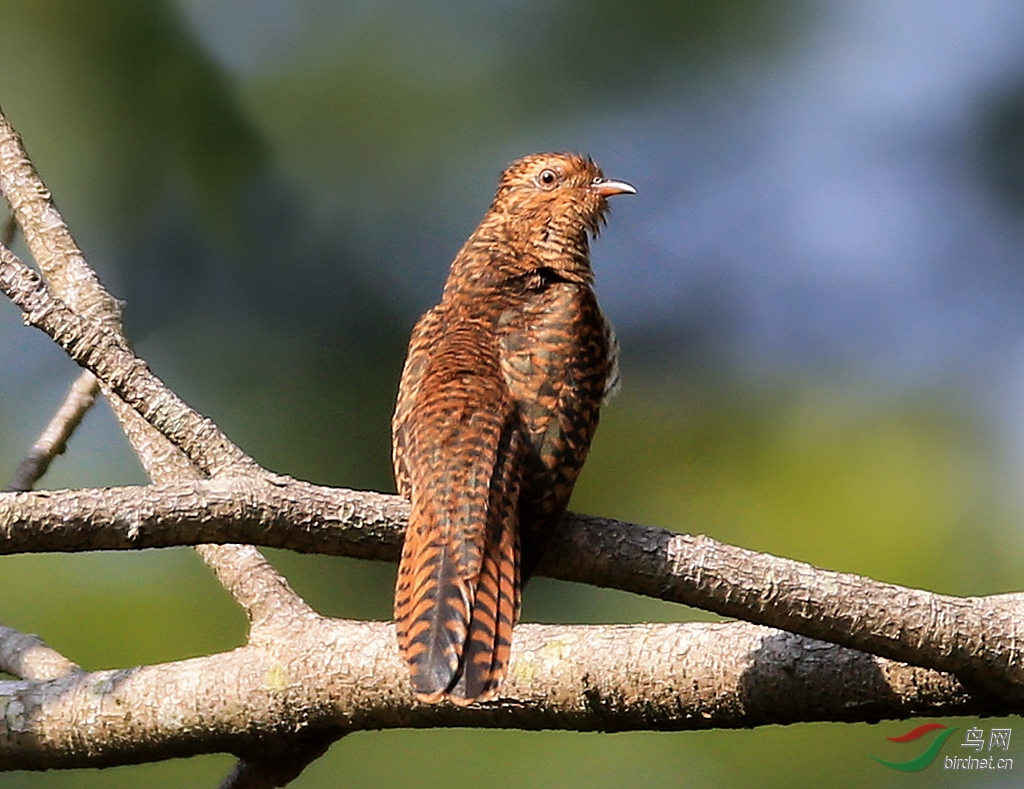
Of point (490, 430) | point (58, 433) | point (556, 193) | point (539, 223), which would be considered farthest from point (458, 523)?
point (556, 193)

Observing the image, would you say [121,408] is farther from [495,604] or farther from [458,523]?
[495,604]

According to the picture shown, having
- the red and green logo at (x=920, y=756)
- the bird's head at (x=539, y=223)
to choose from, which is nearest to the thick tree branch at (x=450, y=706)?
the bird's head at (x=539, y=223)

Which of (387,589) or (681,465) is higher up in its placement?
(681,465)

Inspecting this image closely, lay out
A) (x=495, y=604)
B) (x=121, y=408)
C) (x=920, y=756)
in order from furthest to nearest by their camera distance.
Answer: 1. (x=920, y=756)
2. (x=121, y=408)
3. (x=495, y=604)

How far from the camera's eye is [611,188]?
3.92m

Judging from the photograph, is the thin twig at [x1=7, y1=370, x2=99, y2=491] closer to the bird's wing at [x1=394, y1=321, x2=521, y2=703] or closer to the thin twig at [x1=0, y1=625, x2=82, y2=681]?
the thin twig at [x1=0, y1=625, x2=82, y2=681]

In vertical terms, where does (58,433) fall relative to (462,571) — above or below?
above

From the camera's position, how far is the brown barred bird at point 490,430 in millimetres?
2422

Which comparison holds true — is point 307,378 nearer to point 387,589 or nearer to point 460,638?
point 387,589

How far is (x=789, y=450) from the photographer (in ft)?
14.9

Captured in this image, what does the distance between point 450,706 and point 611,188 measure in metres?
1.74

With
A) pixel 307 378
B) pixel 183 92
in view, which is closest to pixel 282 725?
pixel 307 378

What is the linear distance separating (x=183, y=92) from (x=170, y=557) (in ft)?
9.28

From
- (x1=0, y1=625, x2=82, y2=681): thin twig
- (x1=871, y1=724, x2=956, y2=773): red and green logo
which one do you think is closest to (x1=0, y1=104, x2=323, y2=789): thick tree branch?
(x1=0, y1=625, x2=82, y2=681): thin twig
